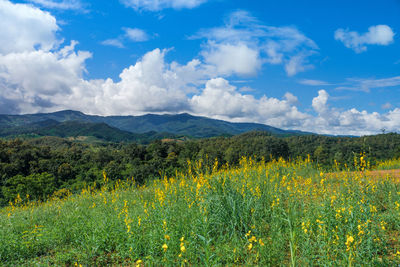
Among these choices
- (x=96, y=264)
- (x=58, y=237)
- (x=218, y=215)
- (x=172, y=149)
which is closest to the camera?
(x=96, y=264)

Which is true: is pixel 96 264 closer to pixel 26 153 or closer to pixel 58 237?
pixel 58 237

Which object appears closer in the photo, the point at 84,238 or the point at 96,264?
the point at 96,264

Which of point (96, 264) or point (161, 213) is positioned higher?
point (161, 213)

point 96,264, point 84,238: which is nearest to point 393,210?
point 96,264

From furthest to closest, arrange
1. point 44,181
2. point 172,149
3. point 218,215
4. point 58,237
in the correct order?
point 172,149 < point 44,181 < point 58,237 < point 218,215

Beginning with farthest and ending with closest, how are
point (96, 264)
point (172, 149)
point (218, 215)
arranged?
point (172, 149), point (218, 215), point (96, 264)

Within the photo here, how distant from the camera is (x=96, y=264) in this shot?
3635 millimetres

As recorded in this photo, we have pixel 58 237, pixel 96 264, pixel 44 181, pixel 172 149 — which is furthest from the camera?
pixel 172 149

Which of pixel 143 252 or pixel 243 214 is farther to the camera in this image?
pixel 243 214

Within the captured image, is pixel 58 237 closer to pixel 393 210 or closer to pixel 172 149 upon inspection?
pixel 393 210

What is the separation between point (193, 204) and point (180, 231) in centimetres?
87

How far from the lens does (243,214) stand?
4.09 meters

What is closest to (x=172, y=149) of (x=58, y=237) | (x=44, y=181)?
(x=44, y=181)

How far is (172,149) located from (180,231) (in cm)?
3803
